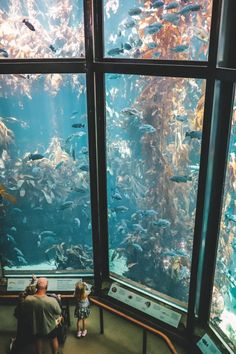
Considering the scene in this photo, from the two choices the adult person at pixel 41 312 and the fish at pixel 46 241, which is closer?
the adult person at pixel 41 312

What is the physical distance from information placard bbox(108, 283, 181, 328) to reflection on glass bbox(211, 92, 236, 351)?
67 centimetres

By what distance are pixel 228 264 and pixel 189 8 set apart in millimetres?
3171

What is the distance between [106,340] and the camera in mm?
5727

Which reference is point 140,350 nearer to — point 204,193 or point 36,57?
point 204,193

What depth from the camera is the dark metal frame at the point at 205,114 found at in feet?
14.2

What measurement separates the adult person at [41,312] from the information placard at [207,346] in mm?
2048

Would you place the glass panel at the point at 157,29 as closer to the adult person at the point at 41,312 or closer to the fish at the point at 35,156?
the fish at the point at 35,156

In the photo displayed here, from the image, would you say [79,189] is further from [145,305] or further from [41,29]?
[41,29]

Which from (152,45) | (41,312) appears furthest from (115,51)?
(41,312)

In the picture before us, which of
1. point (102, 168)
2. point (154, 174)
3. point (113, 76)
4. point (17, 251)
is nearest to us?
point (113, 76)

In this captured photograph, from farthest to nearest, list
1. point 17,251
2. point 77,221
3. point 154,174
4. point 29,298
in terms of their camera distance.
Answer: point 17,251 < point 77,221 < point 154,174 < point 29,298

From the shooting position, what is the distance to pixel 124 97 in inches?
217

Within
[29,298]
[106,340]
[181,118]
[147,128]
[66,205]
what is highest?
[181,118]

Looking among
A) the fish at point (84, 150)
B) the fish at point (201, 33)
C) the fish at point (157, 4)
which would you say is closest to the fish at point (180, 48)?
the fish at point (201, 33)
